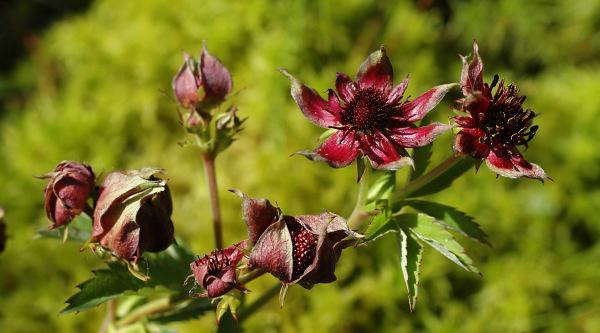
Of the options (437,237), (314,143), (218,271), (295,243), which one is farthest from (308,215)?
(314,143)

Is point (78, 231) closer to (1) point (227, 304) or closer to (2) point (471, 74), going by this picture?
(1) point (227, 304)

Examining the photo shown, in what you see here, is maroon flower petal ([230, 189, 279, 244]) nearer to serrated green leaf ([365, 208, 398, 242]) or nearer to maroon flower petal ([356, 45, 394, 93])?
serrated green leaf ([365, 208, 398, 242])

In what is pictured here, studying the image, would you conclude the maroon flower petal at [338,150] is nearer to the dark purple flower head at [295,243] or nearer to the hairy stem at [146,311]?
the dark purple flower head at [295,243]

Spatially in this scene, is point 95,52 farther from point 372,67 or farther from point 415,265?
point 415,265

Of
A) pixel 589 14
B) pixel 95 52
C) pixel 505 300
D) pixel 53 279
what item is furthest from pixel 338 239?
pixel 589 14

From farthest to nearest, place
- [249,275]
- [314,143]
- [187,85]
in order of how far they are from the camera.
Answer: [314,143]
[187,85]
[249,275]

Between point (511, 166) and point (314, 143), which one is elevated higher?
point (314, 143)

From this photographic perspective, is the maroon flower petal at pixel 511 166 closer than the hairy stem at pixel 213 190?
Yes

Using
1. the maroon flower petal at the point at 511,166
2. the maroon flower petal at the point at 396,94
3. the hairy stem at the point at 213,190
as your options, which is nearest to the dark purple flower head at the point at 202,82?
the hairy stem at the point at 213,190
